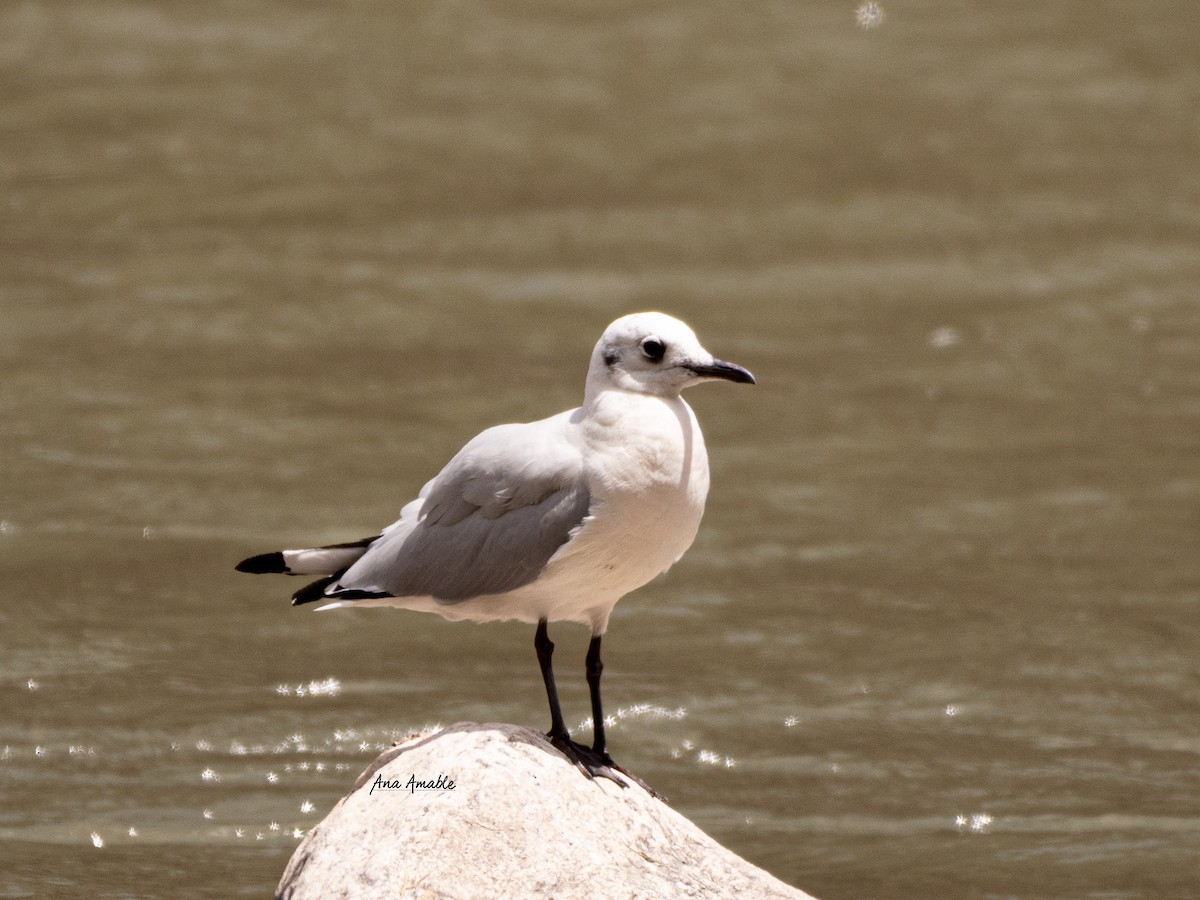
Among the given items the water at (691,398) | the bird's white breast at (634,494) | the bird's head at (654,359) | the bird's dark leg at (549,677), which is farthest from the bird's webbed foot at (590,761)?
the water at (691,398)

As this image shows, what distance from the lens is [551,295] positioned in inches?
586

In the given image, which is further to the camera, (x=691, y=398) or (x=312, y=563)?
(x=691, y=398)

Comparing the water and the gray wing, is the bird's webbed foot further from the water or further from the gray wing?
the water

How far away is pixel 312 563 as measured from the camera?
6797 mm

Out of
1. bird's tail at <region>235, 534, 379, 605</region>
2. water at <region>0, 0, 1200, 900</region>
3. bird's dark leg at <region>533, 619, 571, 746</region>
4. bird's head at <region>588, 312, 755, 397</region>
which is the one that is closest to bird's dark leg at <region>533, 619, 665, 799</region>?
bird's dark leg at <region>533, 619, 571, 746</region>

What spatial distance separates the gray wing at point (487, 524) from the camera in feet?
20.8

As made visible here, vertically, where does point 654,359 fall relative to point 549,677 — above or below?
above

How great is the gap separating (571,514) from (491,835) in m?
1.04

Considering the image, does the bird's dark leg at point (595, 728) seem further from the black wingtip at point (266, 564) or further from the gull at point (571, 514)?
the black wingtip at point (266, 564)

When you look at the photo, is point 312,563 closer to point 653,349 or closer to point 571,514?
point 571,514

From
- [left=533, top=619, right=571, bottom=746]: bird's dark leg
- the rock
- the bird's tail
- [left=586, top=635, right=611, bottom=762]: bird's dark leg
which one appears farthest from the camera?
the bird's tail

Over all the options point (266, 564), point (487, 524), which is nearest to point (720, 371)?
point (487, 524)

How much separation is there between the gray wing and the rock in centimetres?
51

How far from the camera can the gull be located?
6.19 m
